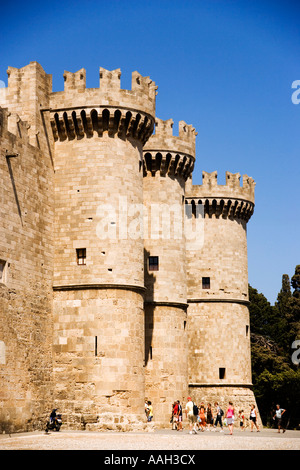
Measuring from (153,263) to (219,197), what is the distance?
10.2 metres

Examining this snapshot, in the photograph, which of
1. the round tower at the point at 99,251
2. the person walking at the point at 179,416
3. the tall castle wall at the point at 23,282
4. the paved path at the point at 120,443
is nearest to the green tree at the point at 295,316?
the person walking at the point at 179,416

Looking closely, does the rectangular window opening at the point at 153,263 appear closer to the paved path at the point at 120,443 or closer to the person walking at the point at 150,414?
the person walking at the point at 150,414

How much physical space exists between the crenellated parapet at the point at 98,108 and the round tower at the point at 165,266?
6.93m

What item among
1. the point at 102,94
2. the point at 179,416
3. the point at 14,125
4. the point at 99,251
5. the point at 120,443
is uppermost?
the point at 102,94

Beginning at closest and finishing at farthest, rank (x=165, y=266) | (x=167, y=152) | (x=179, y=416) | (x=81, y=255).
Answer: (x=81, y=255)
(x=179, y=416)
(x=165, y=266)
(x=167, y=152)

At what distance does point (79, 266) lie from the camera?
31781 millimetres

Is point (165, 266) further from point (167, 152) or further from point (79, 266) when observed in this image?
point (79, 266)

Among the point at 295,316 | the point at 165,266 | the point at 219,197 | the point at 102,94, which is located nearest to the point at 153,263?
the point at 165,266

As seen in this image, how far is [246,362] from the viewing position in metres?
47.6

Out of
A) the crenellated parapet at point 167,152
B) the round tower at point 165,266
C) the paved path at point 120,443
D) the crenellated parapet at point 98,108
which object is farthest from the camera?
the crenellated parapet at point 167,152

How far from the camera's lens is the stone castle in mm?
29156

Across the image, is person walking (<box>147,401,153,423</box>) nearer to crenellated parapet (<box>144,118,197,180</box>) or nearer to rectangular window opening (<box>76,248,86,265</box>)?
rectangular window opening (<box>76,248,86,265</box>)

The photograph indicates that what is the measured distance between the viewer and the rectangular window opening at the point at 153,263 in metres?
39.6
